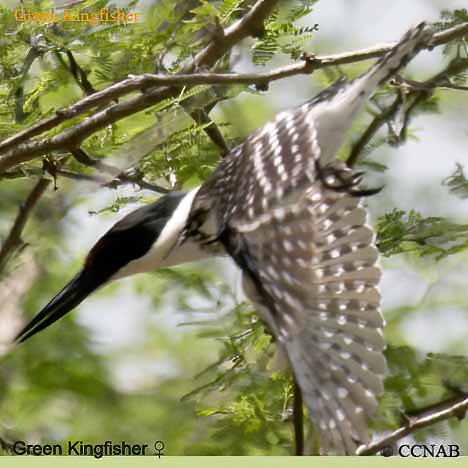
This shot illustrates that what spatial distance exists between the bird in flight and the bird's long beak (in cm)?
10

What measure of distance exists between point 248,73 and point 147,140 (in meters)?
0.15

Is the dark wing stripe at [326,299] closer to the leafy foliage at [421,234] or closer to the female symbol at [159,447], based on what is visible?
the leafy foliage at [421,234]

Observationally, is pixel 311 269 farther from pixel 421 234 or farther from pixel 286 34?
pixel 286 34

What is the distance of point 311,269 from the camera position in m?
0.85

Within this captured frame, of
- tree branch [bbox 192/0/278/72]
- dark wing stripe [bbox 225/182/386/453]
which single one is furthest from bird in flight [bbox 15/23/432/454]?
tree branch [bbox 192/0/278/72]

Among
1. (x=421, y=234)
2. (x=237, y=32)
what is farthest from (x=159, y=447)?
(x=237, y=32)

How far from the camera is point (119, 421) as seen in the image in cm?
97

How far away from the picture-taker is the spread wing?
0.86 metres

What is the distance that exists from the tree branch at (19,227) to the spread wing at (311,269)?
0.83ft

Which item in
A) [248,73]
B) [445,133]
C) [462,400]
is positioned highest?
[248,73]

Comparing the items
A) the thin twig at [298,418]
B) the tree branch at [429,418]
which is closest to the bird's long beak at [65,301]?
the thin twig at [298,418]

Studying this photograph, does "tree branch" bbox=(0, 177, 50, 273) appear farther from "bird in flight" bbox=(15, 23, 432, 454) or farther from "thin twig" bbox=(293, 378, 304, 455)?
"thin twig" bbox=(293, 378, 304, 455)

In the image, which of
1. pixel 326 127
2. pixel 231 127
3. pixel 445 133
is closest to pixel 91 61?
pixel 231 127

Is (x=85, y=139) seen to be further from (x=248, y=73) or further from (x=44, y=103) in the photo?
(x=248, y=73)
